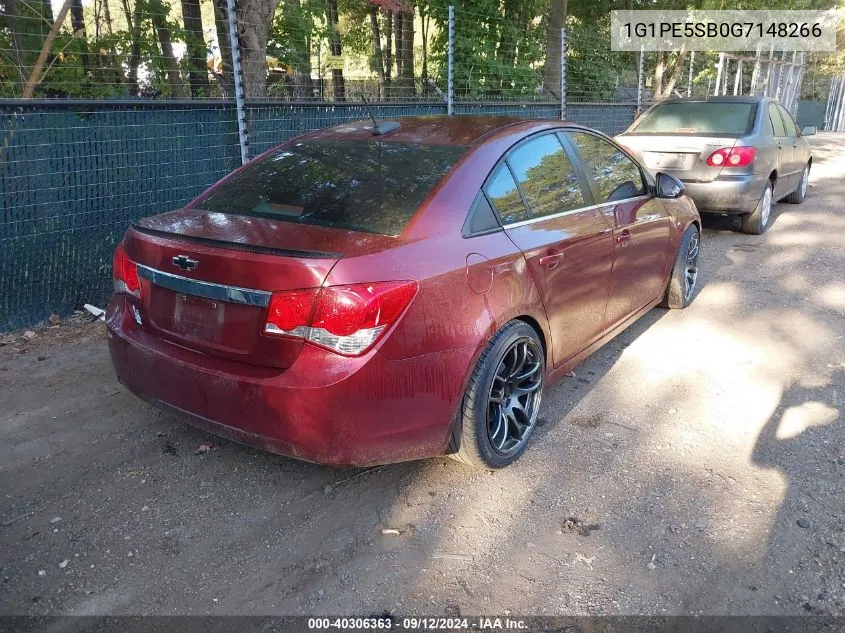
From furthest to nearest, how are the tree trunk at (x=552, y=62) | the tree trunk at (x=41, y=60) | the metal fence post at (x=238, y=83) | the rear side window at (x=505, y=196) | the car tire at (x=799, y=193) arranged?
the tree trunk at (x=552, y=62)
the car tire at (x=799, y=193)
the metal fence post at (x=238, y=83)
the tree trunk at (x=41, y=60)
the rear side window at (x=505, y=196)

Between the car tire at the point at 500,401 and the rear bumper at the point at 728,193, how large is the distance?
5.34 meters

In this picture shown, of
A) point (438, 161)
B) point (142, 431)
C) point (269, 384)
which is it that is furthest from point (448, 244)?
point (142, 431)

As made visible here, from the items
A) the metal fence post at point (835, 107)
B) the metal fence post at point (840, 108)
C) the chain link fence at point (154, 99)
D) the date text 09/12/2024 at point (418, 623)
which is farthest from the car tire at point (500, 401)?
the metal fence post at point (835, 107)

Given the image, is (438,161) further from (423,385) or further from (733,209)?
(733,209)

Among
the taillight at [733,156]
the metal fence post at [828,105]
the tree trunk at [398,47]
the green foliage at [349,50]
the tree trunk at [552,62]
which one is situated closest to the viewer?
the green foliage at [349,50]

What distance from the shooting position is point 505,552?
110 inches

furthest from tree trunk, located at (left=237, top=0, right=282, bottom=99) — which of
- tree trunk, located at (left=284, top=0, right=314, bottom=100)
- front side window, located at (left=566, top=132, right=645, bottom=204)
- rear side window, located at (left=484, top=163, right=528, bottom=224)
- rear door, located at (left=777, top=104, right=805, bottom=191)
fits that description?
rear door, located at (left=777, top=104, right=805, bottom=191)

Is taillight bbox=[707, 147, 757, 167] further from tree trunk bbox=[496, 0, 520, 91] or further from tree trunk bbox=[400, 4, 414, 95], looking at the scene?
tree trunk bbox=[496, 0, 520, 91]

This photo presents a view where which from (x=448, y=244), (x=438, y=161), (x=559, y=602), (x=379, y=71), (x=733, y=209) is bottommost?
(x=559, y=602)

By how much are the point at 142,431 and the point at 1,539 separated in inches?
37.4

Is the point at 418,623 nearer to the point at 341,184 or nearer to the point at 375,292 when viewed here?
the point at 375,292

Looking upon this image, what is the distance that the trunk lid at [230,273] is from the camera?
2.66 m

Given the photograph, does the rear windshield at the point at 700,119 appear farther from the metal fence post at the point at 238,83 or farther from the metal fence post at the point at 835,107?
the metal fence post at the point at 835,107

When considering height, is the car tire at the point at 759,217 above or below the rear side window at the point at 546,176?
below
